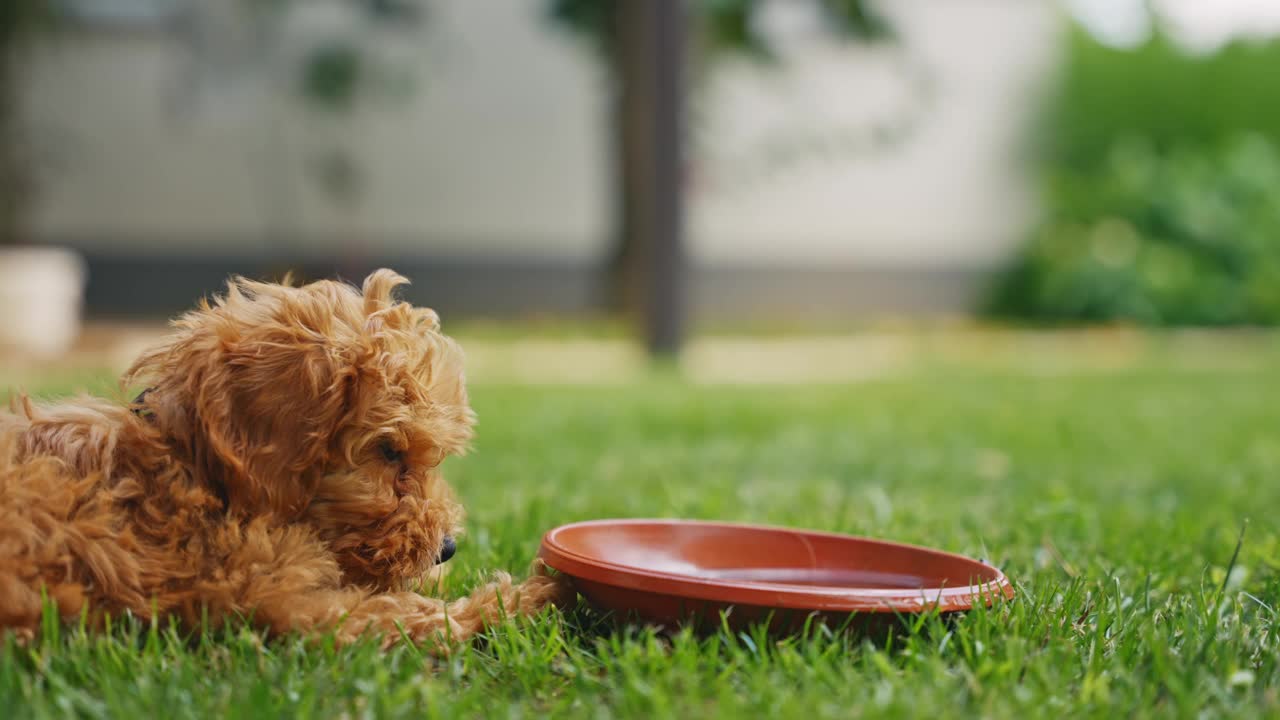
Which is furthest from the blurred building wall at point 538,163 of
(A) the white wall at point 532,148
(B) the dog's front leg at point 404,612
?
(B) the dog's front leg at point 404,612

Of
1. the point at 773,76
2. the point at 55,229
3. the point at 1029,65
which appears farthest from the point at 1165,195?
the point at 55,229

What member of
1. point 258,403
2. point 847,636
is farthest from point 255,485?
point 847,636

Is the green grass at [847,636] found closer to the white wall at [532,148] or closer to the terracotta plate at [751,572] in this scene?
the terracotta plate at [751,572]

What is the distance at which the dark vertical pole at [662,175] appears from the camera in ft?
33.1

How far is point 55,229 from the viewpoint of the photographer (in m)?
16.7

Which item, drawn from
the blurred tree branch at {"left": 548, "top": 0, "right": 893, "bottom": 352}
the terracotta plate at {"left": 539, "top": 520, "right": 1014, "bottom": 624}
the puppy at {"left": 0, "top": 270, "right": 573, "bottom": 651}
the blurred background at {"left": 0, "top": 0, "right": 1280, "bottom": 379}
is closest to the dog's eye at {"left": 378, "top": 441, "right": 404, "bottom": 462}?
the puppy at {"left": 0, "top": 270, "right": 573, "bottom": 651}

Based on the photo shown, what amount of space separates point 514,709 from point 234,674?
0.50m

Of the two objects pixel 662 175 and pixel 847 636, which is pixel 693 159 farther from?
pixel 847 636

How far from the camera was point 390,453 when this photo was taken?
247 cm

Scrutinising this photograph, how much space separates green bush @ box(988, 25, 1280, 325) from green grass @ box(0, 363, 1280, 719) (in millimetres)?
10755

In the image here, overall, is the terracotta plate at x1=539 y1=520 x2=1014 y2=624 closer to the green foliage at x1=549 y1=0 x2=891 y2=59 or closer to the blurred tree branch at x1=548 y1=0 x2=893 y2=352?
the blurred tree branch at x1=548 y1=0 x2=893 y2=352

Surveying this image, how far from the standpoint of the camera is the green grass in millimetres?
2104

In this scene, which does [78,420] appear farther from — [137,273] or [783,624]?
[137,273]

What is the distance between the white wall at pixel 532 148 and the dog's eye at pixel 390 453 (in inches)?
607
